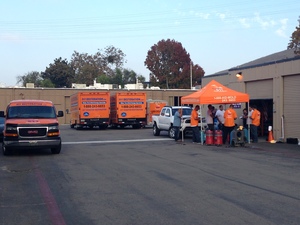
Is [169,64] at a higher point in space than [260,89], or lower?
higher

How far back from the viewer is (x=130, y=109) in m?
36.9

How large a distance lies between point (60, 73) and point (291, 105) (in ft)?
228

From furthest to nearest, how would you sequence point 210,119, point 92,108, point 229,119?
point 92,108
point 210,119
point 229,119

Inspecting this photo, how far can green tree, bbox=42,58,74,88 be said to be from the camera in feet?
284

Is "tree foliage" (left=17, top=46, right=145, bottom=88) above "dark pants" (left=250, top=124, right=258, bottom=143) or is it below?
above

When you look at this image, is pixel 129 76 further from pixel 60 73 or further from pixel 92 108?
pixel 92 108

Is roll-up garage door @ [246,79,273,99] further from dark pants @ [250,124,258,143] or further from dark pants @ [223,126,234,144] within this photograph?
dark pants @ [223,126,234,144]

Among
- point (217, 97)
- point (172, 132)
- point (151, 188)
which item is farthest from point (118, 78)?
point (151, 188)

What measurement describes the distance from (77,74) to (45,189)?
78.2 m

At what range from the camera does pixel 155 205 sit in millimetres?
8617

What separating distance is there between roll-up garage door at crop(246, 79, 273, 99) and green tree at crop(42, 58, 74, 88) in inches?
2530

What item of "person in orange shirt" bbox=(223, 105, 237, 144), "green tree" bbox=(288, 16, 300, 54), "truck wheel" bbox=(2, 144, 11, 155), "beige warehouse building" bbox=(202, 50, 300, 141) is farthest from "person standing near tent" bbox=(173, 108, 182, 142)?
"green tree" bbox=(288, 16, 300, 54)

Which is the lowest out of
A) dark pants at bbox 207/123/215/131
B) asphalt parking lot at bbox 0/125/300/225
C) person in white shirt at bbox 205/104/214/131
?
asphalt parking lot at bbox 0/125/300/225

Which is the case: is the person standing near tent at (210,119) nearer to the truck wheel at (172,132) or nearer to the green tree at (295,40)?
the truck wheel at (172,132)
